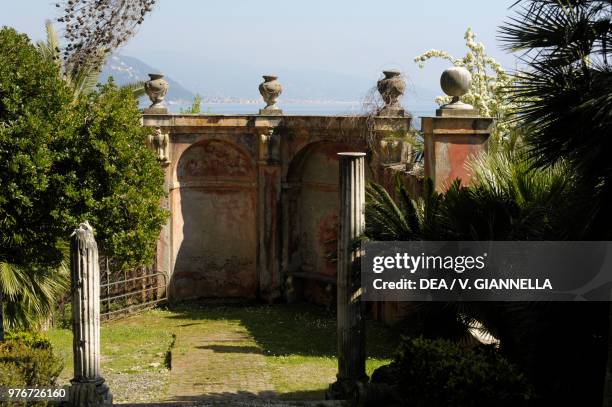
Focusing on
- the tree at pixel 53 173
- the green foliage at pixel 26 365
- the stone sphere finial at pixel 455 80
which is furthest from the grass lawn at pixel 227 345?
the stone sphere finial at pixel 455 80

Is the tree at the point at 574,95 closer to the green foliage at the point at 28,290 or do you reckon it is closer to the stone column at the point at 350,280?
the stone column at the point at 350,280

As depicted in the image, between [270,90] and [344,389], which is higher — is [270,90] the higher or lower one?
the higher one

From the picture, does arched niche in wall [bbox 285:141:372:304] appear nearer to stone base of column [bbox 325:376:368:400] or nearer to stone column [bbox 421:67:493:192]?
stone column [bbox 421:67:493:192]

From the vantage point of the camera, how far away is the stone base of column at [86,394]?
12.0 meters

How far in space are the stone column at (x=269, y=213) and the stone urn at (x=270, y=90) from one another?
65 cm

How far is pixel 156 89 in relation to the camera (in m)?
21.9

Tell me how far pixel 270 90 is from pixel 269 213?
9.66ft

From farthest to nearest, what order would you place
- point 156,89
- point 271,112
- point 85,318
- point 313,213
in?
point 313,213 → point 271,112 → point 156,89 → point 85,318

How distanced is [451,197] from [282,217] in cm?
1078

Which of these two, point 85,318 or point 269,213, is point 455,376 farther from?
point 269,213

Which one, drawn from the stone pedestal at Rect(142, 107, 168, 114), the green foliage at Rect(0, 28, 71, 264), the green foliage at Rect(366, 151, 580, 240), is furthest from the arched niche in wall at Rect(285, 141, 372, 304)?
the green foliage at Rect(366, 151, 580, 240)

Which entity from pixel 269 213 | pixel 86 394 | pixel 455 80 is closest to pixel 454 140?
pixel 455 80

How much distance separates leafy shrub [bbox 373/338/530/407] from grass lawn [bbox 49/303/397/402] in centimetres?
109

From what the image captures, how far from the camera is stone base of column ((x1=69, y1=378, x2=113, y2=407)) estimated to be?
39.2 ft
